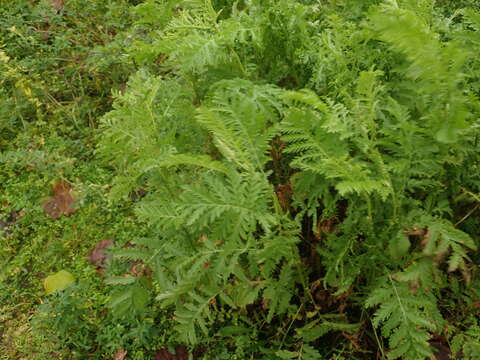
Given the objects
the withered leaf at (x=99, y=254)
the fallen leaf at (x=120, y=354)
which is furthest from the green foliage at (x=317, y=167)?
the withered leaf at (x=99, y=254)

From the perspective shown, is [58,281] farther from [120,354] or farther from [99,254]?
[120,354]


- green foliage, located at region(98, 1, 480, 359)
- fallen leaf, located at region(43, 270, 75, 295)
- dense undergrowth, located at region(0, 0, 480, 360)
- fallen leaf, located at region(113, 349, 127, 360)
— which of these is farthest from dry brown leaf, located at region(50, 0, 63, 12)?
fallen leaf, located at region(113, 349, 127, 360)

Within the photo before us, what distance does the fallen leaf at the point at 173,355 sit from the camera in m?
2.10

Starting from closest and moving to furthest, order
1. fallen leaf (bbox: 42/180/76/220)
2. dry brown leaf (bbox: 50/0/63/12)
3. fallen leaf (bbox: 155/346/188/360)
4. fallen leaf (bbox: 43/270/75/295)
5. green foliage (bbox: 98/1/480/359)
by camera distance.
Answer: green foliage (bbox: 98/1/480/359) < fallen leaf (bbox: 155/346/188/360) < fallen leaf (bbox: 43/270/75/295) < fallen leaf (bbox: 42/180/76/220) < dry brown leaf (bbox: 50/0/63/12)

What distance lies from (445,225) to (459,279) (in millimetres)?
499

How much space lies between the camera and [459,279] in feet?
6.01

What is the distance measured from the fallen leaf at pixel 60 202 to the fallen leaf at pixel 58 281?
1.69 ft

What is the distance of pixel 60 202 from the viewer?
3018 millimetres

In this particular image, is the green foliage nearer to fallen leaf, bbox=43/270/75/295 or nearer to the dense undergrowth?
the dense undergrowth

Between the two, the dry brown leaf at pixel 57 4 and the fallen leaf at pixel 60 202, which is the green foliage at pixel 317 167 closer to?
the fallen leaf at pixel 60 202

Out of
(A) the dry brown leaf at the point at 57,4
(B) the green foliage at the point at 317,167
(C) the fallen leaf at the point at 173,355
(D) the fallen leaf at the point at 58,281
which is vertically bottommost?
(D) the fallen leaf at the point at 58,281

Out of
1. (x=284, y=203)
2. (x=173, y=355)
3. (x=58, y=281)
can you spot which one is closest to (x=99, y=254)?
(x=58, y=281)

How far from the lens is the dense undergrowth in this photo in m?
1.47

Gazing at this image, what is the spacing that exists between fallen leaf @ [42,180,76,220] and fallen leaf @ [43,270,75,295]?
516 mm
